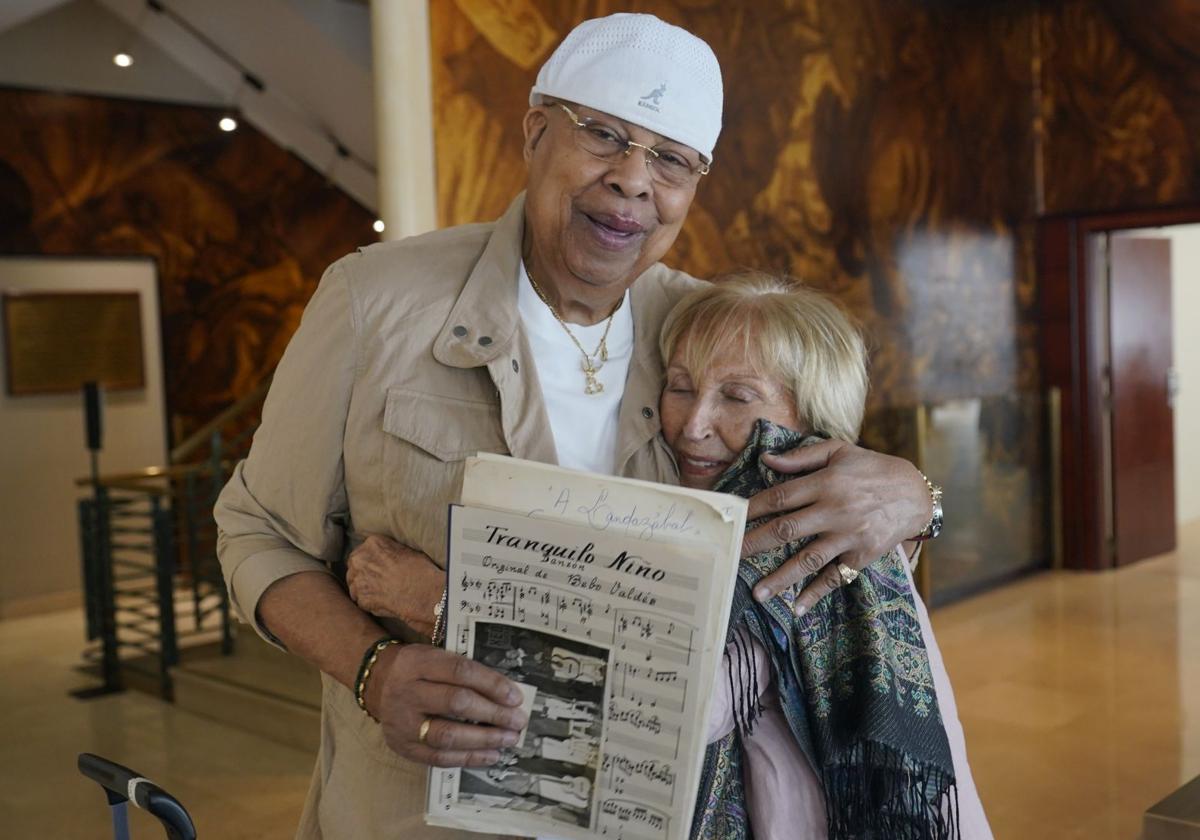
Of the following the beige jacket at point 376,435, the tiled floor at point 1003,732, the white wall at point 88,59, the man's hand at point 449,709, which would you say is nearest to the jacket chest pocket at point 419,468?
the beige jacket at point 376,435

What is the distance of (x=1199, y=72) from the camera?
799 cm

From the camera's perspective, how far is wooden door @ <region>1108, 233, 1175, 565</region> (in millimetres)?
9109

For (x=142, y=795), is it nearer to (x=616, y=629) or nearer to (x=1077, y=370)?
(x=616, y=629)

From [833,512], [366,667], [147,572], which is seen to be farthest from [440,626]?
[147,572]

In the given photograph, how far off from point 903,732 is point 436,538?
1.98 feet

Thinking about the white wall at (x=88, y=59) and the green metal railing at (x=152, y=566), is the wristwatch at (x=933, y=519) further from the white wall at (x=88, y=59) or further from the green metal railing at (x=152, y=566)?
the white wall at (x=88, y=59)

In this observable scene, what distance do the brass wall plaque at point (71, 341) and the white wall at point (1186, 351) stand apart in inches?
354

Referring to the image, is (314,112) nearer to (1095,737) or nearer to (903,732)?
(1095,737)

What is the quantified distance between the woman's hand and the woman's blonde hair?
0.47 metres

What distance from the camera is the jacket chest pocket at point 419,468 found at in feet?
4.92

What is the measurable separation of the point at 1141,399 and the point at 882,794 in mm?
8781

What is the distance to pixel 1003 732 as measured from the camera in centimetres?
542

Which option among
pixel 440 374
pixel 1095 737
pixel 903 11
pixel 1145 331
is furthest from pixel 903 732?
pixel 1145 331

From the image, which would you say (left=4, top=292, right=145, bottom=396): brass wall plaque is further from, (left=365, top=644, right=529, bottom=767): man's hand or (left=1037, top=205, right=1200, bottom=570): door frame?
(left=365, top=644, right=529, bottom=767): man's hand
